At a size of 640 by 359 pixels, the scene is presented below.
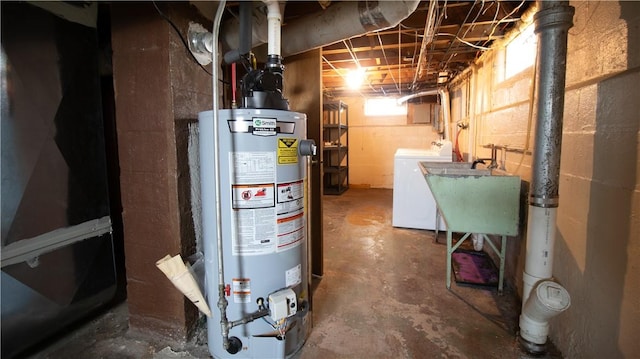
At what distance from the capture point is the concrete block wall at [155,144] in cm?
146

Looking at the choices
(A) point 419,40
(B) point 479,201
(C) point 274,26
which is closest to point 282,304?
(C) point 274,26

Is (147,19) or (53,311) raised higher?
(147,19)

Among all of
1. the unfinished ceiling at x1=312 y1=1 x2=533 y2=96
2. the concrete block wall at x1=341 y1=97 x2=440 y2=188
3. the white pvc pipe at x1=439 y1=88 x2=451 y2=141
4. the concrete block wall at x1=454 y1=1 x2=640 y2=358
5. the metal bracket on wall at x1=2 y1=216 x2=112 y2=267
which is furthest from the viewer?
the concrete block wall at x1=341 y1=97 x2=440 y2=188

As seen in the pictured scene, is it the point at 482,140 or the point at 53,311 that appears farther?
the point at 482,140

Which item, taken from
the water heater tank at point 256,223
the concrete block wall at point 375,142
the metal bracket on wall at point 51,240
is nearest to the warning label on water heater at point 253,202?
the water heater tank at point 256,223

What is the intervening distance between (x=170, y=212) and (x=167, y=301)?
0.49 metres

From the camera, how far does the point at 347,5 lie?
1.52 m

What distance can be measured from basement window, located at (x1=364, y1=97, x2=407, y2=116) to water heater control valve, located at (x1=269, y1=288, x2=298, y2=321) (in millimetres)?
5534

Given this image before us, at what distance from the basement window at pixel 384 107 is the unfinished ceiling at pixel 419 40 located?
1078 millimetres

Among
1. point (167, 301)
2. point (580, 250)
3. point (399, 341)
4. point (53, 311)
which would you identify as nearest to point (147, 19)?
point (167, 301)

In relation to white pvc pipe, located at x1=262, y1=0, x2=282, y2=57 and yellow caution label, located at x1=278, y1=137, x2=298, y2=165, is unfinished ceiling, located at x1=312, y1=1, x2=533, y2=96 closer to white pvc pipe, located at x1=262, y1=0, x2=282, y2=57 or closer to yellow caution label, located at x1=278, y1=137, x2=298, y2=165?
white pvc pipe, located at x1=262, y1=0, x2=282, y2=57

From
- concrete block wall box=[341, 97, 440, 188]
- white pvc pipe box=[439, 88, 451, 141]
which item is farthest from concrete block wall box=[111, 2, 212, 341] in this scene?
concrete block wall box=[341, 97, 440, 188]

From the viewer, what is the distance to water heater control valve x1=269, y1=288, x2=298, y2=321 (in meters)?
1.26

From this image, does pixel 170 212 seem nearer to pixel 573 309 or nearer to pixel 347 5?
pixel 347 5
